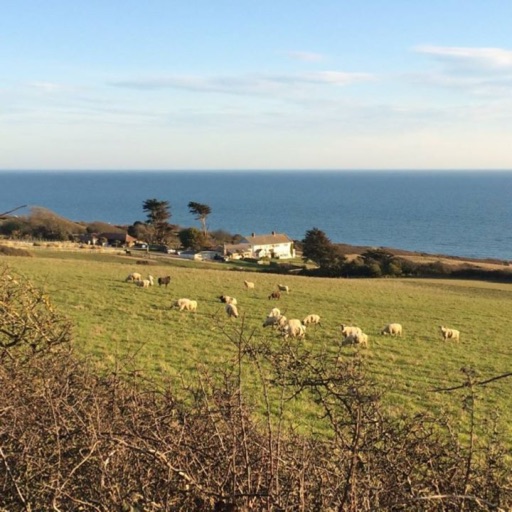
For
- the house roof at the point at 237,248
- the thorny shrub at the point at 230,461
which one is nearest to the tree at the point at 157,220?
the house roof at the point at 237,248

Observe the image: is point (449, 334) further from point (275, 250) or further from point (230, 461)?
point (275, 250)

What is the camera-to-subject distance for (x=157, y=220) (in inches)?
3418

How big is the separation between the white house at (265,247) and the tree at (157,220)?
12.3 metres

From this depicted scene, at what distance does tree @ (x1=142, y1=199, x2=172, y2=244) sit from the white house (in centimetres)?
1229

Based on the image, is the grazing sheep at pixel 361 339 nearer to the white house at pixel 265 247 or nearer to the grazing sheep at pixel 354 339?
the grazing sheep at pixel 354 339

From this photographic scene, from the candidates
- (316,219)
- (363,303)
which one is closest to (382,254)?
(363,303)

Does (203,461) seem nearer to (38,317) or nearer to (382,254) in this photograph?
(38,317)

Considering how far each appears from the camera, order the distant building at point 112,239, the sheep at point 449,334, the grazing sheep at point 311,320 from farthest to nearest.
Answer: the distant building at point 112,239
the grazing sheep at point 311,320
the sheep at point 449,334

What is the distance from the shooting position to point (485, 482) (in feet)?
12.6

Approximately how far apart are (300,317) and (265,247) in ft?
217

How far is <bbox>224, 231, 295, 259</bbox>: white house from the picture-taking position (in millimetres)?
84750

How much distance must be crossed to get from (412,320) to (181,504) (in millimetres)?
22857

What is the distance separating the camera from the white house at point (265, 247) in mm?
84750

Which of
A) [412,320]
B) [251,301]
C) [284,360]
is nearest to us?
[284,360]
